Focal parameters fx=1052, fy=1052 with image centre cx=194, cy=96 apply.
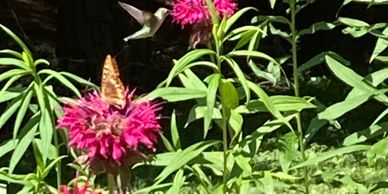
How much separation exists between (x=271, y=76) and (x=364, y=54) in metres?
5.47

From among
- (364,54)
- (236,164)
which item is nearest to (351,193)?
(236,164)

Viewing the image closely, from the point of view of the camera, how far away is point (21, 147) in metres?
2.74

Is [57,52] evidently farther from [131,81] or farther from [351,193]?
[351,193]

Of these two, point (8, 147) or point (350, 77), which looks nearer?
point (8, 147)

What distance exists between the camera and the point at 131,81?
791 centimetres

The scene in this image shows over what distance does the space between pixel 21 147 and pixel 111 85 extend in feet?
2.59

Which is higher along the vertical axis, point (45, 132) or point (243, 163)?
point (45, 132)

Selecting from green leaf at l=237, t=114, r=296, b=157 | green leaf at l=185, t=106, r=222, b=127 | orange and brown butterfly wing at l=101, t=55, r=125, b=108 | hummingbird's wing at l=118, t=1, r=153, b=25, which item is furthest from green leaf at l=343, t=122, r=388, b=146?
orange and brown butterfly wing at l=101, t=55, r=125, b=108

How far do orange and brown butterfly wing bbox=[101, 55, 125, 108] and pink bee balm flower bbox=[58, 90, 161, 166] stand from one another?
24 millimetres

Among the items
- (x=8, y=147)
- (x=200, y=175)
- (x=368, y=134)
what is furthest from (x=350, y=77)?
(x=8, y=147)

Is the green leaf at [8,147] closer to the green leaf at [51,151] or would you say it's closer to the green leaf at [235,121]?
the green leaf at [51,151]

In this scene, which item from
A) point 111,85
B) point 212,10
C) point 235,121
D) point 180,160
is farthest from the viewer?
point 235,121

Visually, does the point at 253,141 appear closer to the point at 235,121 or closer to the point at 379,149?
the point at 235,121

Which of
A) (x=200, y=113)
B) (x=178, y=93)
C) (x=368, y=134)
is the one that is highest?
(x=178, y=93)
